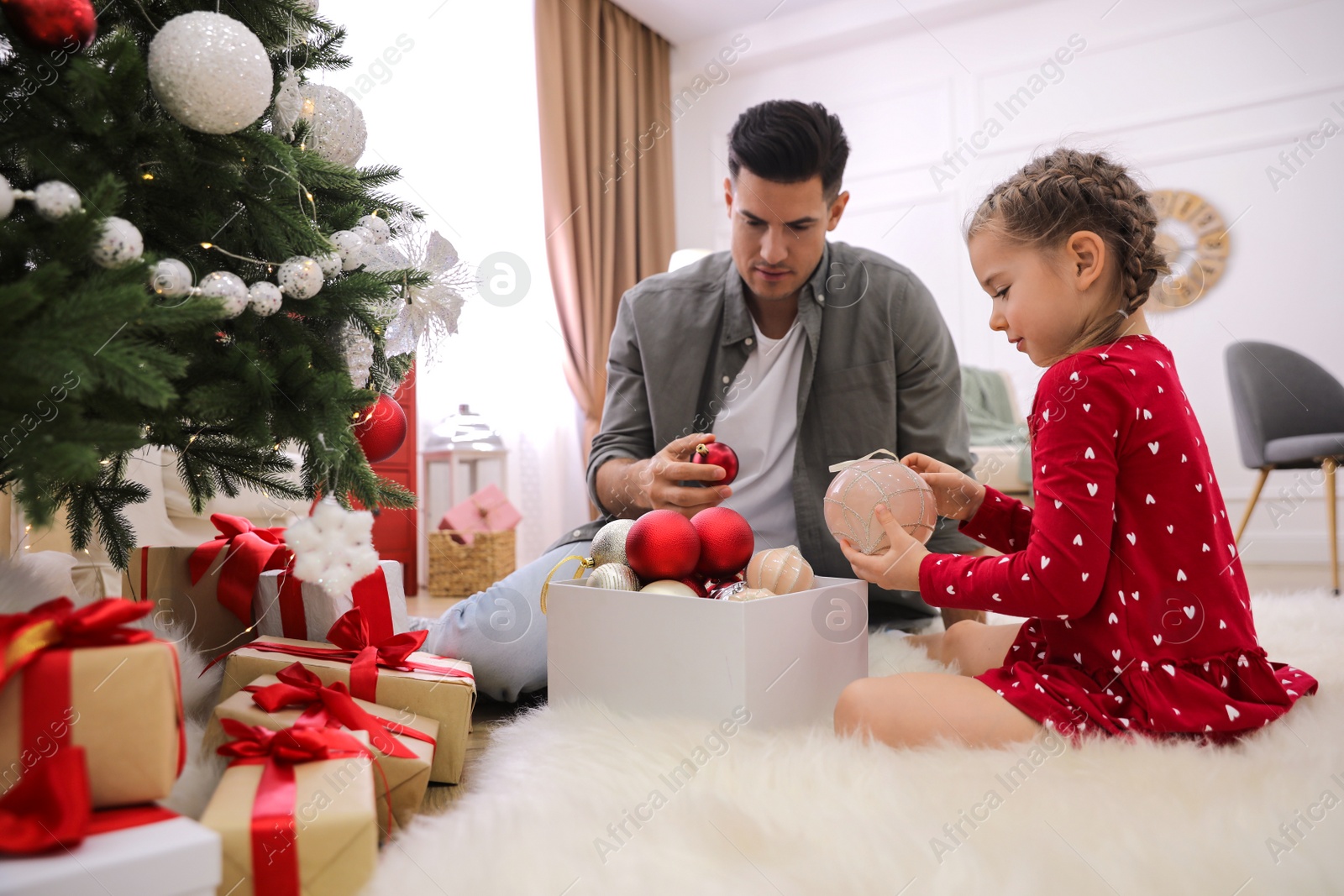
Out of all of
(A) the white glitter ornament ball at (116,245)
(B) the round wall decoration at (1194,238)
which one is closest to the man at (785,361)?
(A) the white glitter ornament ball at (116,245)

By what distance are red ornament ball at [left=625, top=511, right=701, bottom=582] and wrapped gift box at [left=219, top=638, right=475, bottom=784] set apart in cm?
26

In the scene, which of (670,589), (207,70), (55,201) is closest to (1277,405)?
(670,589)

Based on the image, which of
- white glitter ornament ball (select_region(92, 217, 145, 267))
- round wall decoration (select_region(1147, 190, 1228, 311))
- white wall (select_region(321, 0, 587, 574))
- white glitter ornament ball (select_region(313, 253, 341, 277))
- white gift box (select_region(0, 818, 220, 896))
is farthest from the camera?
round wall decoration (select_region(1147, 190, 1228, 311))

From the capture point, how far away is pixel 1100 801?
31.0 inches

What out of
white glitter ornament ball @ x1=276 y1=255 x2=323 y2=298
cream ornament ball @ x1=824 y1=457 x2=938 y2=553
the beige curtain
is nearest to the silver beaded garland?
cream ornament ball @ x1=824 y1=457 x2=938 y2=553

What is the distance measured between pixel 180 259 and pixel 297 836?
0.59 meters

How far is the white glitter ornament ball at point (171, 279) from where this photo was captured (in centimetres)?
78

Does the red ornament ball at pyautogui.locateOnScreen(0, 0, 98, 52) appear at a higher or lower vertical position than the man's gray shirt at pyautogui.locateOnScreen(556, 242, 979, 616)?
higher

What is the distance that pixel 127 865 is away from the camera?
1.81ft

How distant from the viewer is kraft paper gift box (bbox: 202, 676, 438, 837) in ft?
2.77

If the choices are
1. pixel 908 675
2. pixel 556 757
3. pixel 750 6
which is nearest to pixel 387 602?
pixel 556 757

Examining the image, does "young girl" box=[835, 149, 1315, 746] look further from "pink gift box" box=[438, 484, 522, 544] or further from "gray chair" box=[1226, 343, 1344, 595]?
"pink gift box" box=[438, 484, 522, 544]

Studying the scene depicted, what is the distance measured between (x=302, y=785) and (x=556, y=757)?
299 millimetres

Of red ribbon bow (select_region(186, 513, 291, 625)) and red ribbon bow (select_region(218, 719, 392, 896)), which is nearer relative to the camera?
red ribbon bow (select_region(218, 719, 392, 896))
